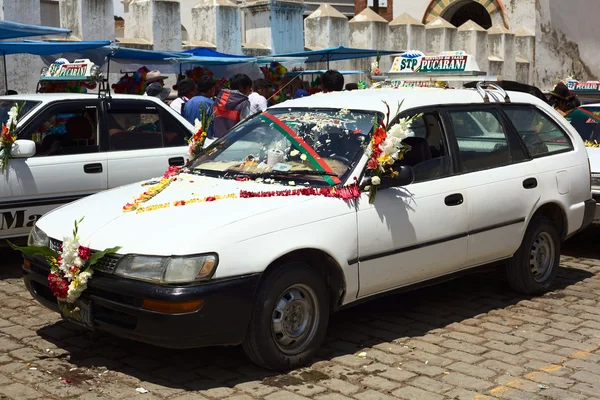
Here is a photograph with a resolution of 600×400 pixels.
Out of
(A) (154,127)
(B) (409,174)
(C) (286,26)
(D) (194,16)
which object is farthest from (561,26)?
(B) (409,174)

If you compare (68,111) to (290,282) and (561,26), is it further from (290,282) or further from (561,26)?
(561,26)

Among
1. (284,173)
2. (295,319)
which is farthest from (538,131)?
→ (295,319)

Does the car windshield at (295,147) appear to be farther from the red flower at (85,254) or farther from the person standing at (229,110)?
the person standing at (229,110)

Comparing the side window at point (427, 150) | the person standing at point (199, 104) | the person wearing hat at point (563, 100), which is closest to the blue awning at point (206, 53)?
the person standing at point (199, 104)

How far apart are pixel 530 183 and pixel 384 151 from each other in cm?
179

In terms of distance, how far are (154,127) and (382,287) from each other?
3792mm

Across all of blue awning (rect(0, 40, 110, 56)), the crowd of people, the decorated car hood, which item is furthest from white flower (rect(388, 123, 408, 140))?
blue awning (rect(0, 40, 110, 56))

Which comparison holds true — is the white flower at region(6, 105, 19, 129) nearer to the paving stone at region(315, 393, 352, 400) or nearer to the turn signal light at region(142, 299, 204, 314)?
the turn signal light at region(142, 299, 204, 314)

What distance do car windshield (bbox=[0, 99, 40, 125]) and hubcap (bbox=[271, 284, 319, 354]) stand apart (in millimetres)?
3894

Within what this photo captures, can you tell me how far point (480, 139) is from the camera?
6750 millimetres

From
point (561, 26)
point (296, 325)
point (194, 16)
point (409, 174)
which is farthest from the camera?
point (561, 26)

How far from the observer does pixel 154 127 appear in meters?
8.80

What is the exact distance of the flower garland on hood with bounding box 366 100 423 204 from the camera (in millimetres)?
5672

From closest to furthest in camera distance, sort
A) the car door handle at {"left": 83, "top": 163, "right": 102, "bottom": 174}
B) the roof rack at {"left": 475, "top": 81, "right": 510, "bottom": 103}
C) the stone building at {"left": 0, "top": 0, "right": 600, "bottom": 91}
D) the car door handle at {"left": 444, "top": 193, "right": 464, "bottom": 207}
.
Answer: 1. the car door handle at {"left": 444, "top": 193, "right": 464, "bottom": 207}
2. the roof rack at {"left": 475, "top": 81, "right": 510, "bottom": 103}
3. the car door handle at {"left": 83, "top": 163, "right": 102, "bottom": 174}
4. the stone building at {"left": 0, "top": 0, "right": 600, "bottom": 91}
